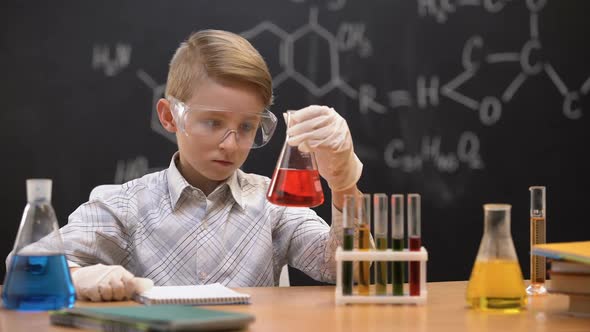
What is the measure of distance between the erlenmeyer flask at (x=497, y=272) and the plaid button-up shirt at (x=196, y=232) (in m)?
0.55

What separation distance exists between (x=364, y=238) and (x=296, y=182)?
18cm

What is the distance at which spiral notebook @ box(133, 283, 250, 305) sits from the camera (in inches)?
51.5

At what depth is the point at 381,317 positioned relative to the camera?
4.03ft

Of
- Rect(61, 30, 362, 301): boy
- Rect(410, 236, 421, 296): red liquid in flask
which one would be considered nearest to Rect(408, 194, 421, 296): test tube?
Rect(410, 236, 421, 296): red liquid in flask

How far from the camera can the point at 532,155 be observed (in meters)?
3.01

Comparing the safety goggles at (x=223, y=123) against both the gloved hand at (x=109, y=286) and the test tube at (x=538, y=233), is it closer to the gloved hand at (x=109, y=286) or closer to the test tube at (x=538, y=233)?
the gloved hand at (x=109, y=286)

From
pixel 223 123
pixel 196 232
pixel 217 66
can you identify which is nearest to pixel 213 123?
pixel 223 123

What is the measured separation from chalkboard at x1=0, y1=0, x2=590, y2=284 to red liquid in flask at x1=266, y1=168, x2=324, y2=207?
1.33 m

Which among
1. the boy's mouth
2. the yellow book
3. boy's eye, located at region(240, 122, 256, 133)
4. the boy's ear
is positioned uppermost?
the boy's ear

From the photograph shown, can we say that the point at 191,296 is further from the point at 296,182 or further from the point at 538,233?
the point at 538,233

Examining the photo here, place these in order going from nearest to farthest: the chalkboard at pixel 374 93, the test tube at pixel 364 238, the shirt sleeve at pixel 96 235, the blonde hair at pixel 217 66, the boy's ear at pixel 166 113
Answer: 1. the test tube at pixel 364 238
2. the shirt sleeve at pixel 96 235
3. the blonde hair at pixel 217 66
4. the boy's ear at pixel 166 113
5. the chalkboard at pixel 374 93

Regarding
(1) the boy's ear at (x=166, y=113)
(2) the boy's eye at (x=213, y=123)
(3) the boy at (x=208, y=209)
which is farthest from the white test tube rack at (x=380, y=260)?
(1) the boy's ear at (x=166, y=113)

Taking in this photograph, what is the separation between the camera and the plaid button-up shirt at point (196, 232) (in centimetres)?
186

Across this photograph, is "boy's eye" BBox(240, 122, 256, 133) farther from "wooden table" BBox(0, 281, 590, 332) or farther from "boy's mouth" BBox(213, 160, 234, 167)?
"wooden table" BBox(0, 281, 590, 332)
